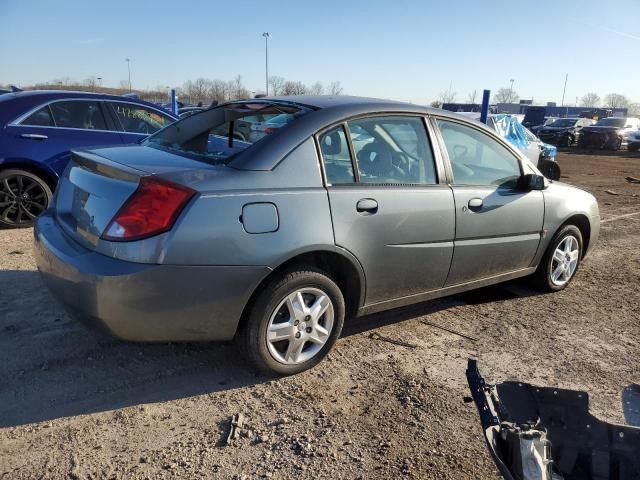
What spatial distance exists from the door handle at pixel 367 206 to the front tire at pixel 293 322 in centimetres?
44

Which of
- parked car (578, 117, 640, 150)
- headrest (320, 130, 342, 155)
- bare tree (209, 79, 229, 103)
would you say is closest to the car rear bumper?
headrest (320, 130, 342, 155)

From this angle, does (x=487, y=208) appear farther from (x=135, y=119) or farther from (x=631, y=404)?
(x=135, y=119)

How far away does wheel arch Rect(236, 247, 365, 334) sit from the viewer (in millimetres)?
3006

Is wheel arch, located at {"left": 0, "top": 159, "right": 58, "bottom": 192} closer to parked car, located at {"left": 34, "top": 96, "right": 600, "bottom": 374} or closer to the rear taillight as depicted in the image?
parked car, located at {"left": 34, "top": 96, "right": 600, "bottom": 374}

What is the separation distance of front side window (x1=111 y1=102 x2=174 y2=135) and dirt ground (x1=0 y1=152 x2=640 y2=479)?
9.65 ft

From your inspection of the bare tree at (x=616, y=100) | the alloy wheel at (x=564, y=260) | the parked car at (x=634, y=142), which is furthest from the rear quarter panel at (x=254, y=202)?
the bare tree at (x=616, y=100)

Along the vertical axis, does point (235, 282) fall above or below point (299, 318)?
above

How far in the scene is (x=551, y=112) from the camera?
222 ft

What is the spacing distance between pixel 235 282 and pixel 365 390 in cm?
100

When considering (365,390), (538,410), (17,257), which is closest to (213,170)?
(365,390)

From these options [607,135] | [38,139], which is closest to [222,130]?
[38,139]

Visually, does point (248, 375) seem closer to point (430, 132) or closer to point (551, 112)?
point (430, 132)

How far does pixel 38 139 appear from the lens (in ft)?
20.3

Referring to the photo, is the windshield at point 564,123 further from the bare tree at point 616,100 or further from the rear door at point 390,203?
the bare tree at point 616,100
